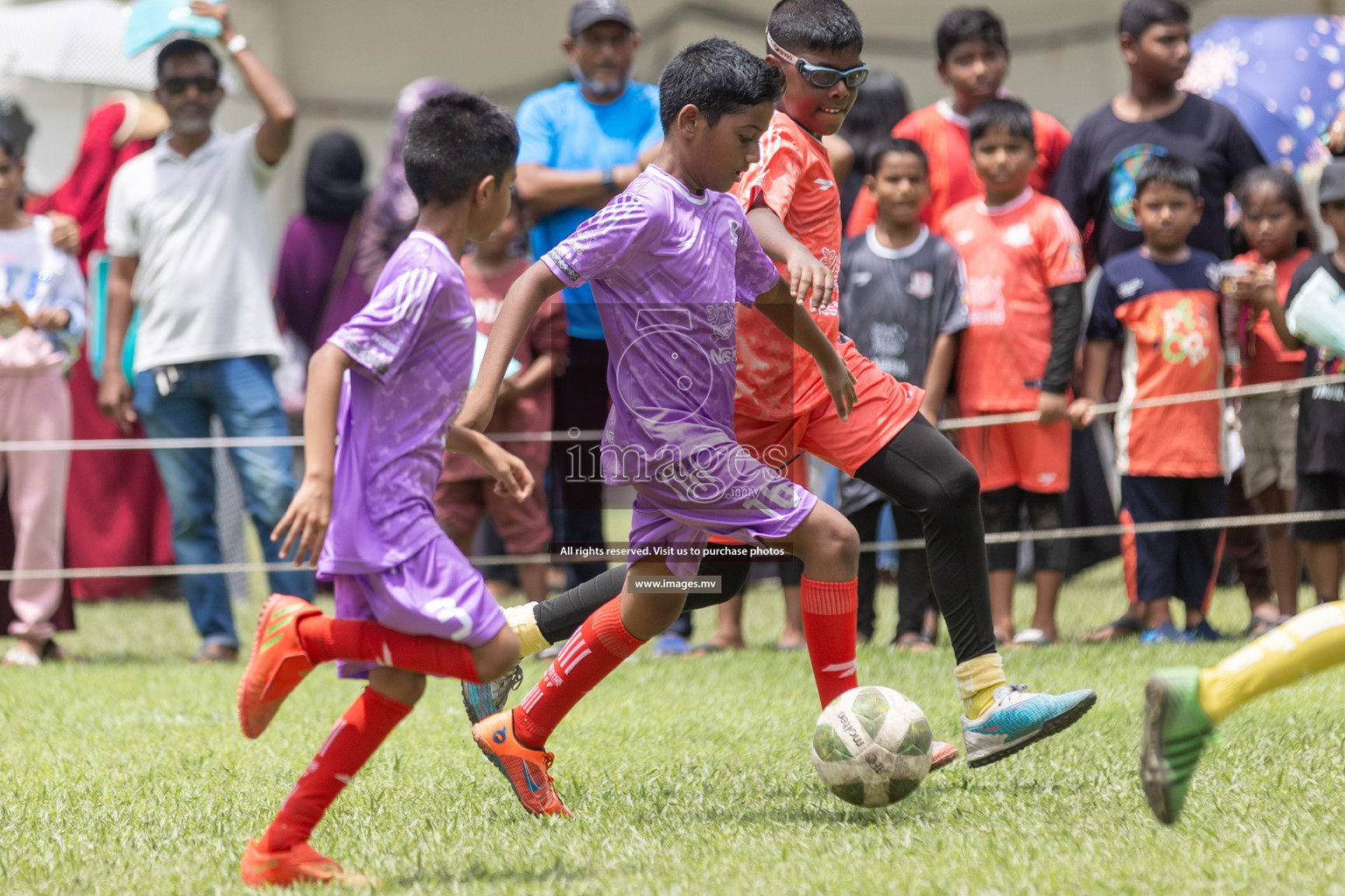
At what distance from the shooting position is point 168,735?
490cm

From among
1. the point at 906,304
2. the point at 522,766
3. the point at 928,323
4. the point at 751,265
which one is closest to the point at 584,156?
the point at 906,304

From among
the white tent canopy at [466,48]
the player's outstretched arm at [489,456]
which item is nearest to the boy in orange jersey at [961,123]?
the white tent canopy at [466,48]

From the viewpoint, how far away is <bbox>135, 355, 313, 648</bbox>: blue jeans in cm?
682

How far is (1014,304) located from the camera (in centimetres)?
645

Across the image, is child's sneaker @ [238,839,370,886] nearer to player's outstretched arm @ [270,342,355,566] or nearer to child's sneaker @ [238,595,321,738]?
child's sneaker @ [238,595,321,738]

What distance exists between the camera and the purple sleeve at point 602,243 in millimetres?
3480

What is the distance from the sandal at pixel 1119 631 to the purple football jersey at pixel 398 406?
13.5ft

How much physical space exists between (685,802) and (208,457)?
12.6ft

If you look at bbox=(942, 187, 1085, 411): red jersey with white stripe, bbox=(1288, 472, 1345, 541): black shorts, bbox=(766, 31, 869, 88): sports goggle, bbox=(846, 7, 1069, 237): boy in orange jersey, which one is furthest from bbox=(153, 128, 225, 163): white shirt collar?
bbox=(1288, 472, 1345, 541): black shorts

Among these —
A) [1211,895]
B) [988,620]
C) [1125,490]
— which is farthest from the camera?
[1125,490]

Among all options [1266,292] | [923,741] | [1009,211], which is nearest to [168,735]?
[923,741]

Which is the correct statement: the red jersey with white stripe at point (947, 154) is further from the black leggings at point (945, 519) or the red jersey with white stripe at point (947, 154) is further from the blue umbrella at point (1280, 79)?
the black leggings at point (945, 519)

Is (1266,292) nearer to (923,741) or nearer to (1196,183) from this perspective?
(1196,183)

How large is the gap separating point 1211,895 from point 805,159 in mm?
2134
